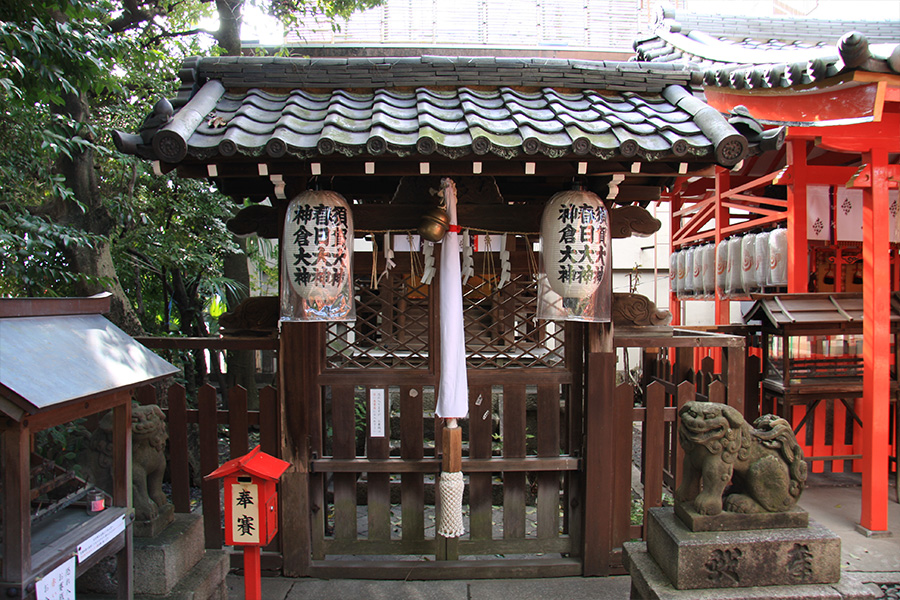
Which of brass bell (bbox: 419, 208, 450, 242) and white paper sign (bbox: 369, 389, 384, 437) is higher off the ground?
brass bell (bbox: 419, 208, 450, 242)

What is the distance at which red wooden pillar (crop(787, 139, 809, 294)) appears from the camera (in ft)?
24.3

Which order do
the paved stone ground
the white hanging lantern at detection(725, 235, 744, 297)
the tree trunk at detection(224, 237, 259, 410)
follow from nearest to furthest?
1. the paved stone ground
2. the tree trunk at detection(224, 237, 259, 410)
3. the white hanging lantern at detection(725, 235, 744, 297)

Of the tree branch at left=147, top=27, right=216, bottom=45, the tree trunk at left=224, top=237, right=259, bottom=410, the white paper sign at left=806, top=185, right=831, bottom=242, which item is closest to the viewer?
the tree branch at left=147, top=27, right=216, bottom=45

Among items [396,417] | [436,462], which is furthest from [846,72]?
[396,417]

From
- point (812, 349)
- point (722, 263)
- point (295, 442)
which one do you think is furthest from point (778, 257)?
point (295, 442)

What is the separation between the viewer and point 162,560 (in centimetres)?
350

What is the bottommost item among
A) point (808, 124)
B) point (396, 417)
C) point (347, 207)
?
point (396, 417)

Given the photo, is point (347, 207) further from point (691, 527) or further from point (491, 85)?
point (691, 527)

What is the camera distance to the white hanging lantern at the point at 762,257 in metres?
8.56

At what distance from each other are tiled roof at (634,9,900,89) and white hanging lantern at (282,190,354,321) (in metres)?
3.57

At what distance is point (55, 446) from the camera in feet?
16.3

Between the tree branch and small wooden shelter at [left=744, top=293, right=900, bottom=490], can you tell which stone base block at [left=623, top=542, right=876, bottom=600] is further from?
the tree branch

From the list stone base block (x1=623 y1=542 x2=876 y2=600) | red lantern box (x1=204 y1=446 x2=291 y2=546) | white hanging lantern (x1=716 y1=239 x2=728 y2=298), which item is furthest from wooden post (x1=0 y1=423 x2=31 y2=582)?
white hanging lantern (x1=716 y1=239 x2=728 y2=298)

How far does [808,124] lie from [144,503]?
7.69 m
